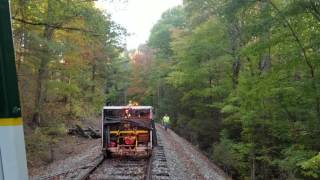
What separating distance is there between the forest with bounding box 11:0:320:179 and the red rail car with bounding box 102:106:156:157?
3.22 meters

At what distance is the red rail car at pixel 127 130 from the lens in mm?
23516

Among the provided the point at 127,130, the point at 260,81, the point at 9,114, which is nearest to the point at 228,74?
the point at 127,130

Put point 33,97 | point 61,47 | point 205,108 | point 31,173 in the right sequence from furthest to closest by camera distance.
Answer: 1. point 205,108
2. point 33,97
3. point 61,47
4. point 31,173

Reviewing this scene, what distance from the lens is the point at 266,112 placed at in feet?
76.8

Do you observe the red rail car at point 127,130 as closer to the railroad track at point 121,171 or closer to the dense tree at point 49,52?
the railroad track at point 121,171

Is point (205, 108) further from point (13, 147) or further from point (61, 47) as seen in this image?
point (13, 147)

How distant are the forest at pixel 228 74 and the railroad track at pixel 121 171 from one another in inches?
150

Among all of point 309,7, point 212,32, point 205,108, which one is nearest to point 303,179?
point 309,7

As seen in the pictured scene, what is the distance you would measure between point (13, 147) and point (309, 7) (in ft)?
54.2

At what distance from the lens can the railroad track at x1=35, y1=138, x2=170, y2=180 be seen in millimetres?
18000

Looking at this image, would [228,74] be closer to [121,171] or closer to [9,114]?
[121,171]

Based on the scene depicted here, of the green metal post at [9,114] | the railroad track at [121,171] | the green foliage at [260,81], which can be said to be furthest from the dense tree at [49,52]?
the green metal post at [9,114]

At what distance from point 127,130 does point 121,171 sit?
444cm

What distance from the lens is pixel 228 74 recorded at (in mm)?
38938
